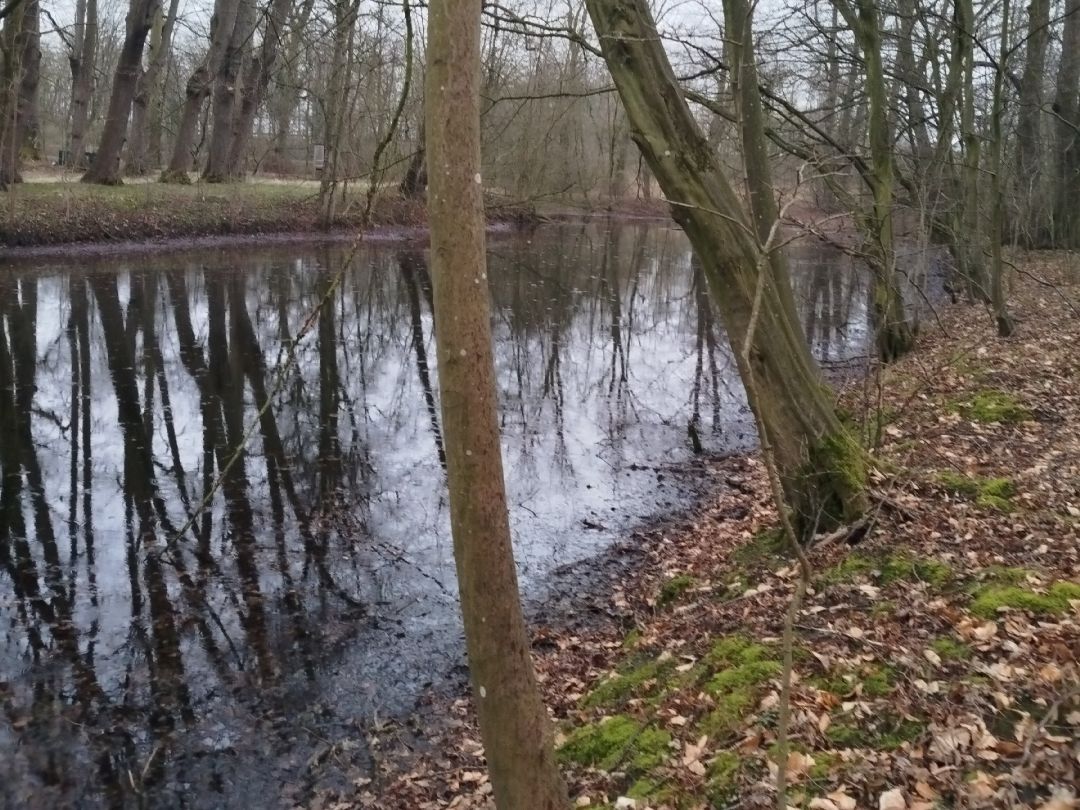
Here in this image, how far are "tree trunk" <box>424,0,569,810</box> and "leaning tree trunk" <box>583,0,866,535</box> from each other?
10.7 ft

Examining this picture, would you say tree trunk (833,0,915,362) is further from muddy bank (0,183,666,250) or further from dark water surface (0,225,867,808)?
muddy bank (0,183,666,250)

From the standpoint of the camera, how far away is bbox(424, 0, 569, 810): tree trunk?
3.39 meters

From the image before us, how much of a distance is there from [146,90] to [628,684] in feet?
105

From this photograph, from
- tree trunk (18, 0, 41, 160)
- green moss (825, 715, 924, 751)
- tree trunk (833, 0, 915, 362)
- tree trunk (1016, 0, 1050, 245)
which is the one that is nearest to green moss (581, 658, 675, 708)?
green moss (825, 715, 924, 751)

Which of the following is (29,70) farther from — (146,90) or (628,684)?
(628,684)

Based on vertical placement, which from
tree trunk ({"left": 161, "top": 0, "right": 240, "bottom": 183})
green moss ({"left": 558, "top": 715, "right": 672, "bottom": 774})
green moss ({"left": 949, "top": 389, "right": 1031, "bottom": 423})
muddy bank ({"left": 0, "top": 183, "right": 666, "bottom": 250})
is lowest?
green moss ({"left": 558, "top": 715, "right": 672, "bottom": 774})

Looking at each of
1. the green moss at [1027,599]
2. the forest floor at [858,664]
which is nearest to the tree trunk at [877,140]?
the forest floor at [858,664]

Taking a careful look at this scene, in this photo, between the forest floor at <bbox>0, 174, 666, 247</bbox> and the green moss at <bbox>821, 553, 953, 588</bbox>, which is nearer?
the green moss at <bbox>821, 553, 953, 588</bbox>

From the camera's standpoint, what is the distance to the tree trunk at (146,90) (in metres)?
32.0

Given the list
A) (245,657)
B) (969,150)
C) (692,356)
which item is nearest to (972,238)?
(969,150)

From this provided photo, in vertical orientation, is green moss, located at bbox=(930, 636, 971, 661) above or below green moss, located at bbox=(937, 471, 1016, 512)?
below

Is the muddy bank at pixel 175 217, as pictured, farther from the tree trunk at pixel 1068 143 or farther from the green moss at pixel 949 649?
the green moss at pixel 949 649

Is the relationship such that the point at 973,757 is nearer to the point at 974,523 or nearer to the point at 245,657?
the point at 974,523

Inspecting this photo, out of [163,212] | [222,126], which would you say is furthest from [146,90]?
[163,212]
